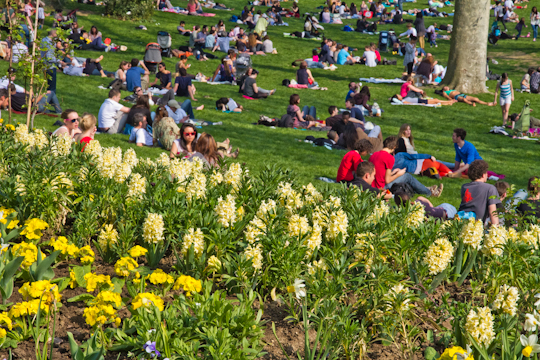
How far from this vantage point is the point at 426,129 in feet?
51.2

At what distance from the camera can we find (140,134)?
447 inches

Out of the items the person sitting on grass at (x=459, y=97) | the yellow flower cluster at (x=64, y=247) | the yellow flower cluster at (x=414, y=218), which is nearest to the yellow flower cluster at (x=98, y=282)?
the yellow flower cluster at (x=64, y=247)

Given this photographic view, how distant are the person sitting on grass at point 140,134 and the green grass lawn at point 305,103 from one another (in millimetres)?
280

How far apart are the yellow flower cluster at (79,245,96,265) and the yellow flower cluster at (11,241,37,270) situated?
1.12 ft

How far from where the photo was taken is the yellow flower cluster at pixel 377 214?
15.8 ft

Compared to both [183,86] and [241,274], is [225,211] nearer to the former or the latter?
[241,274]

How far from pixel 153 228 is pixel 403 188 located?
19.6 ft

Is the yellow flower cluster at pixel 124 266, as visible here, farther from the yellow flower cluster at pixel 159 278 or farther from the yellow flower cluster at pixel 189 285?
the yellow flower cluster at pixel 189 285

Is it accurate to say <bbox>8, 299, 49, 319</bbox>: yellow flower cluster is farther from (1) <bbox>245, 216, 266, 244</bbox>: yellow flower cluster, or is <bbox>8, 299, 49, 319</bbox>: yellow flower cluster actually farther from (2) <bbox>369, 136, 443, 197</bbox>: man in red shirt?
(2) <bbox>369, 136, 443, 197</bbox>: man in red shirt

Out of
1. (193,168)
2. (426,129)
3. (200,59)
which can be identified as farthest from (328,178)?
(200,59)

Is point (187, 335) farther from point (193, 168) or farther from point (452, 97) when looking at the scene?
point (452, 97)

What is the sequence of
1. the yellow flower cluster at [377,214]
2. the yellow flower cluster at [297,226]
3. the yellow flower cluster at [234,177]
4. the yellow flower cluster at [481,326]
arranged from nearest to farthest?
the yellow flower cluster at [481,326] < the yellow flower cluster at [297,226] < the yellow flower cluster at [377,214] < the yellow flower cluster at [234,177]

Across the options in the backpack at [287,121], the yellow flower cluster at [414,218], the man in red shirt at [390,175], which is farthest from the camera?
the backpack at [287,121]

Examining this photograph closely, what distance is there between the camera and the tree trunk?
1872 centimetres
